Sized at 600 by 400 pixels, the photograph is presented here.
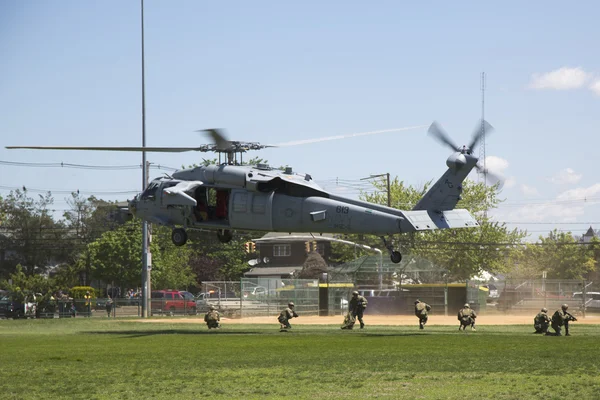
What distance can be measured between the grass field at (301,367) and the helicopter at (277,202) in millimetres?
4494

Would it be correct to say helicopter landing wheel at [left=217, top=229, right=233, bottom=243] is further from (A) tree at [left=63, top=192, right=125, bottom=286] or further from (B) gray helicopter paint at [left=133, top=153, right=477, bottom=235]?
(A) tree at [left=63, top=192, right=125, bottom=286]

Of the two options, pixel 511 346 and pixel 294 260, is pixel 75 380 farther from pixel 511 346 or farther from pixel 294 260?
pixel 294 260

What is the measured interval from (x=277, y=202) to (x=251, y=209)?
1124mm

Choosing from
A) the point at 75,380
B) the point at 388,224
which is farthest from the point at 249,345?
the point at 75,380

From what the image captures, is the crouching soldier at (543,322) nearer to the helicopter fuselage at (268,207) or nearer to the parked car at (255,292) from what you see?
the helicopter fuselage at (268,207)

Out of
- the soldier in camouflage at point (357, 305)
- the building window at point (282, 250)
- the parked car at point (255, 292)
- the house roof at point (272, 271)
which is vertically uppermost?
the building window at point (282, 250)

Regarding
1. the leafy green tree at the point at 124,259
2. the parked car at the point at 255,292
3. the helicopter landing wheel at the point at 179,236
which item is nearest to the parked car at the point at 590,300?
the parked car at the point at 255,292

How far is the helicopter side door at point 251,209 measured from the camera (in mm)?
37094

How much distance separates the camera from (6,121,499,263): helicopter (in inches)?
1410

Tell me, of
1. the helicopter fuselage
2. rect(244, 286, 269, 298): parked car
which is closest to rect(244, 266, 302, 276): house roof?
rect(244, 286, 269, 298): parked car

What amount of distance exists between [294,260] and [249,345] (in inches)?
3445

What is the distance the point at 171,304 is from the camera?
75.1 meters

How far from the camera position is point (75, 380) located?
2114 cm

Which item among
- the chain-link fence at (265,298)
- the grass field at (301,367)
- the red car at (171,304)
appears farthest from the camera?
the red car at (171,304)
